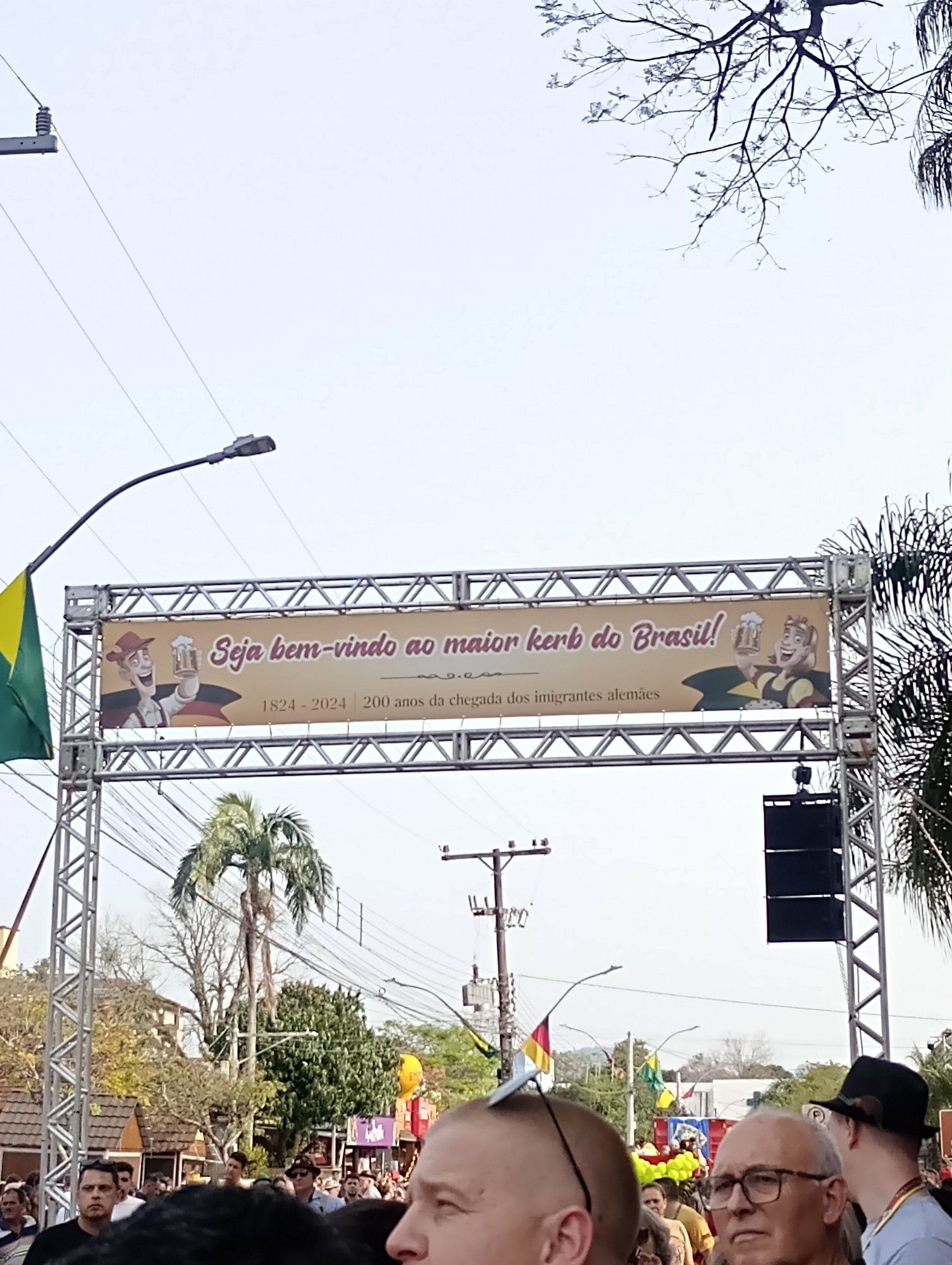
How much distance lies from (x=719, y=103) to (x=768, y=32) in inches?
12.0

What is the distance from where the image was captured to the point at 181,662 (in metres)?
15.8

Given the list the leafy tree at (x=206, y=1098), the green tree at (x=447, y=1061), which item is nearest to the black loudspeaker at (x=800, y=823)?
the leafy tree at (x=206, y=1098)

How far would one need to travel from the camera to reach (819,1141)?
332cm

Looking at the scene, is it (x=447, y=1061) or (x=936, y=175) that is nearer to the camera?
(x=936, y=175)

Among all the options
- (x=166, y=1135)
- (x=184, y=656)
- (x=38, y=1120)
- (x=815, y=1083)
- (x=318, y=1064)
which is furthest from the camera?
(x=815, y=1083)

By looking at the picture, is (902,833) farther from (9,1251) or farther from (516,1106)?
(516,1106)

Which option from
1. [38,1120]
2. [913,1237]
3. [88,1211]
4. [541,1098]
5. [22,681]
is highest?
[22,681]

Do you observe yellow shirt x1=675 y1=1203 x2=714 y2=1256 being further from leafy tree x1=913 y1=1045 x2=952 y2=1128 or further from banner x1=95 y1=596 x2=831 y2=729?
leafy tree x1=913 y1=1045 x2=952 y2=1128

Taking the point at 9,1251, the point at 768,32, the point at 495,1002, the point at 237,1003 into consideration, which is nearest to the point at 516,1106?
the point at 768,32

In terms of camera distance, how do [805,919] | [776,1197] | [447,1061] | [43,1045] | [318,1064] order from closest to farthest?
[776,1197] < [805,919] < [43,1045] < [318,1064] < [447,1061]

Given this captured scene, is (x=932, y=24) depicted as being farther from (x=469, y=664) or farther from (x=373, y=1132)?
(x=373, y=1132)

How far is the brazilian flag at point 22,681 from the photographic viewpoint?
46.4 ft

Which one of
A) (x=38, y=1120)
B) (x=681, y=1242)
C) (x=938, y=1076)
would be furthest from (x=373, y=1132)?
(x=681, y=1242)

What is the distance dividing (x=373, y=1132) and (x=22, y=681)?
3596 cm
